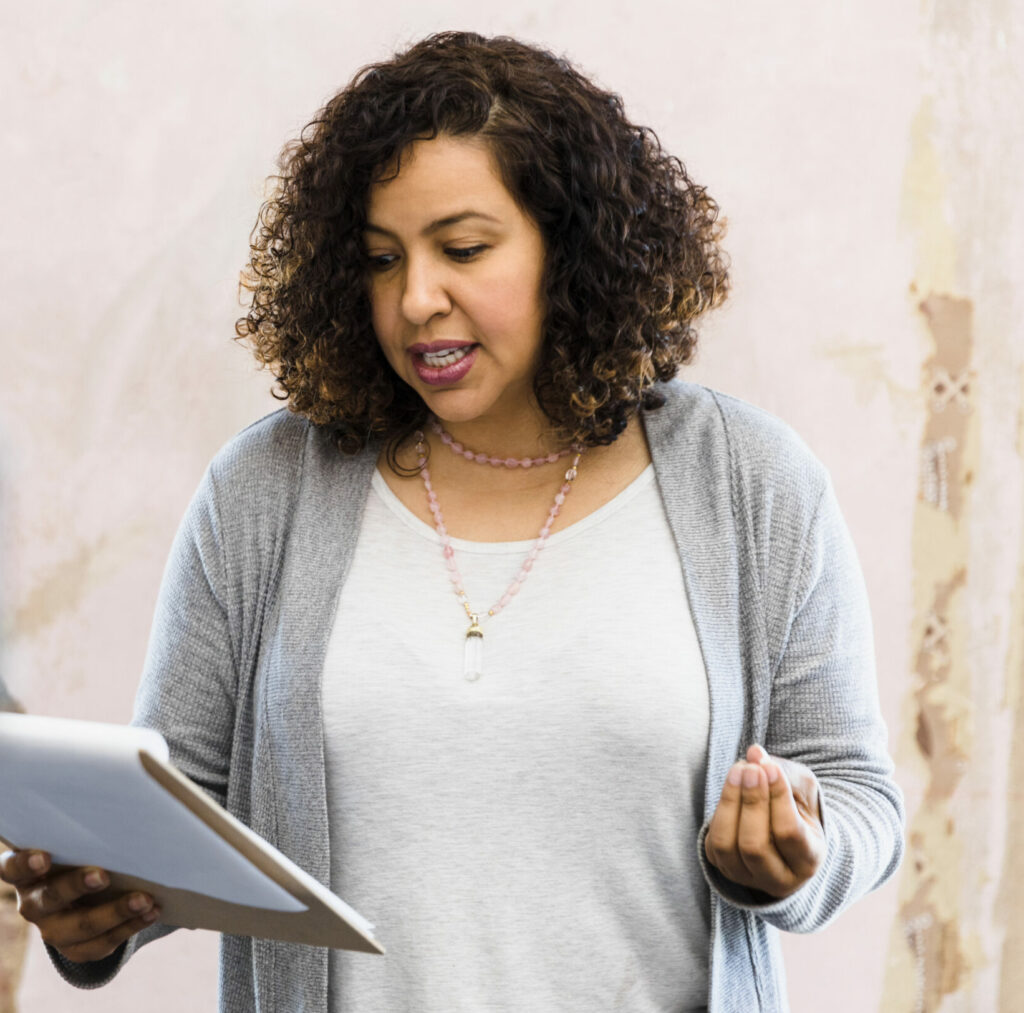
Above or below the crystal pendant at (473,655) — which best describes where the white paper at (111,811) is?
below

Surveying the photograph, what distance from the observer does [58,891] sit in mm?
1055

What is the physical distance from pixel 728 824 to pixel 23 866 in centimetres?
58

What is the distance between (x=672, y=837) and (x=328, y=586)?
16.0 inches

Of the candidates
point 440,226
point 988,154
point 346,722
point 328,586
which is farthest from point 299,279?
point 988,154

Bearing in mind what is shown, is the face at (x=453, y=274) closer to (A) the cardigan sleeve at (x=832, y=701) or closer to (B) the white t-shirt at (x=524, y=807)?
(B) the white t-shirt at (x=524, y=807)

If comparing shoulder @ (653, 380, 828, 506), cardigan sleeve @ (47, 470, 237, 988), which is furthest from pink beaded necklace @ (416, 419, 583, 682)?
cardigan sleeve @ (47, 470, 237, 988)

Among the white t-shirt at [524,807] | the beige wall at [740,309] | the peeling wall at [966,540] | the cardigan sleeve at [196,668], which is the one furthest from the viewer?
the peeling wall at [966,540]

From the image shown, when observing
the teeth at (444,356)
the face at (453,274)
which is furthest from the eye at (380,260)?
the teeth at (444,356)

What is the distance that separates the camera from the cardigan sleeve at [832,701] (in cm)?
123

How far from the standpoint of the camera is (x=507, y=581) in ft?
4.09

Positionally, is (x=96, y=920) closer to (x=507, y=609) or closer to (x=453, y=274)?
(x=507, y=609)

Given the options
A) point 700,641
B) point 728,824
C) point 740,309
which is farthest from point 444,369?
point 740,309

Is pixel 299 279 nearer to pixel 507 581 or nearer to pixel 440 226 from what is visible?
pixel 440 226

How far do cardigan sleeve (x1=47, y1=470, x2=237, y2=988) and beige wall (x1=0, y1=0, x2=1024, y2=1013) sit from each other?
0.54m
